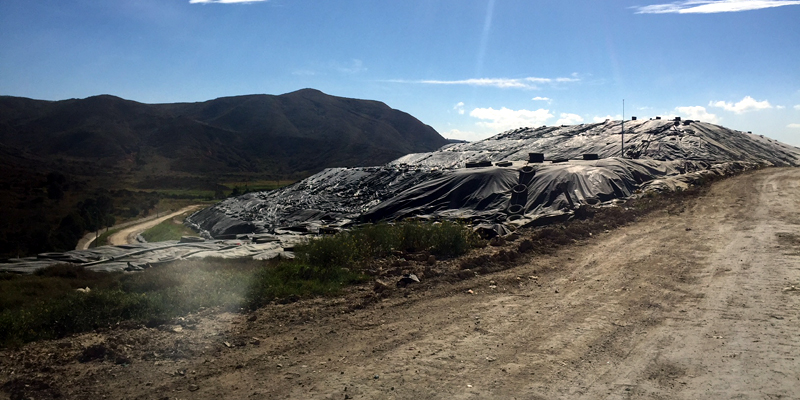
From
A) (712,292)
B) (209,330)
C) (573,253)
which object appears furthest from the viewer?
(573,253)

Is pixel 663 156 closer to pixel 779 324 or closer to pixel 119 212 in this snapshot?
pixel 779 324

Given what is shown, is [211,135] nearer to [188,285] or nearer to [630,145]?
[630,145]


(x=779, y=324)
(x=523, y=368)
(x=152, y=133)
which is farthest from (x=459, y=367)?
(x=152, y=133)

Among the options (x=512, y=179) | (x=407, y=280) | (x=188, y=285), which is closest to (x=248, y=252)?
(x=188, y=285)

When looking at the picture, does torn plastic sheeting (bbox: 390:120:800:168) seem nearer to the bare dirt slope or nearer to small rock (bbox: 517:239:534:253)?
small rock (bbox: 517:239:534:253)

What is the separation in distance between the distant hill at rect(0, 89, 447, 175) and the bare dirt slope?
88.2 meters

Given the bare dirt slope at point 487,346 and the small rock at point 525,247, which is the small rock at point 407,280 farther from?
the small rock at point 525,247

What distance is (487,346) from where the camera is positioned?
18.8 ft

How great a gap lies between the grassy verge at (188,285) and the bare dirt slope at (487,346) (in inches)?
15.8

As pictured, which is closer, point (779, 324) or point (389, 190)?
point (779, 324)

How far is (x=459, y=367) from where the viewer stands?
204 inches

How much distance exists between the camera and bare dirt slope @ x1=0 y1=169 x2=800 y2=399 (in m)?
4.73

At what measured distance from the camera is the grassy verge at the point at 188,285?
632cm

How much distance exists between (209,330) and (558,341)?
4.20m
